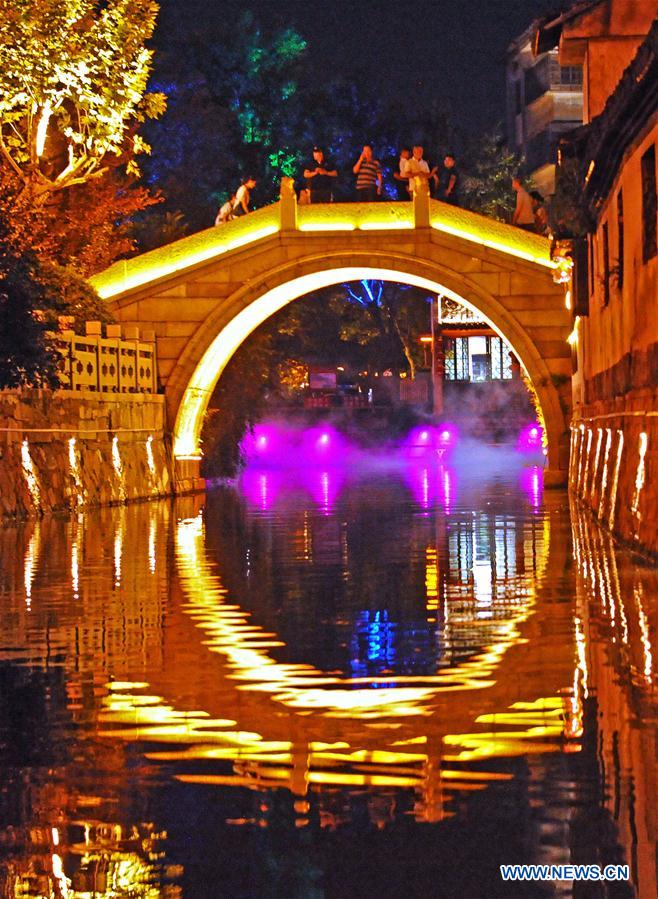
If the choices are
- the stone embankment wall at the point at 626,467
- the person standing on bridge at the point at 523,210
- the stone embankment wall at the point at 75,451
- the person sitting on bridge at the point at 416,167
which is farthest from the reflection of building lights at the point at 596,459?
the person standing on bridge at the point at 523,210

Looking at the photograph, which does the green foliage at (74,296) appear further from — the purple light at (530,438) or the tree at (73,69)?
the purple light at (530,438)

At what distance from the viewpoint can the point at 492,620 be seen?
458 inches

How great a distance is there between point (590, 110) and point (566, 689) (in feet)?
74.0

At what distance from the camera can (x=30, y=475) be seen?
26891 millimetres

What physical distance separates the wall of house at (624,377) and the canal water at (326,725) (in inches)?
34.1

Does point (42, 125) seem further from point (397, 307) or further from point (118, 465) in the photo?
point (397, 307)

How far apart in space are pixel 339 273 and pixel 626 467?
19066mm

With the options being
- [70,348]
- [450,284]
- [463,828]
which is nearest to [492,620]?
[463,828]

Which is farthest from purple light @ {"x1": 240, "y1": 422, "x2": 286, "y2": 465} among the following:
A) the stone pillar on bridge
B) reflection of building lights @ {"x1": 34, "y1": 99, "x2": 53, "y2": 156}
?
reflection of building lights @ {"x1": 34, "y1": 99, "x2": 53, "y2": 156}

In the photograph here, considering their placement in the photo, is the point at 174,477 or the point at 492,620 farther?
the point at 174,477

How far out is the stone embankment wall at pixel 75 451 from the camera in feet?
87.3

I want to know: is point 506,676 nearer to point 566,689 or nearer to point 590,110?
point 566,689

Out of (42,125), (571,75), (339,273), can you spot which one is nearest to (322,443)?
(571,75)

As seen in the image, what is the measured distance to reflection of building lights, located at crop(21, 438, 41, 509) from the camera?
1055 inches
